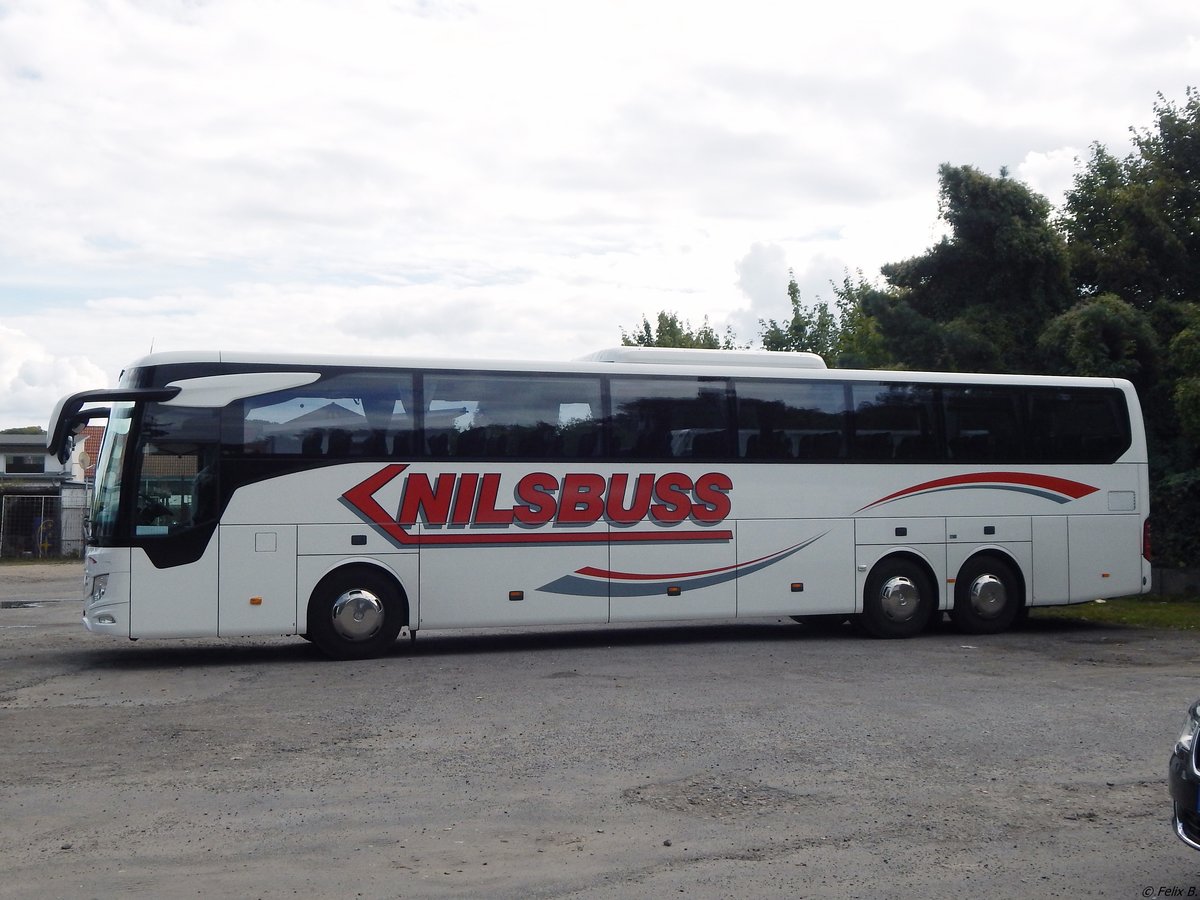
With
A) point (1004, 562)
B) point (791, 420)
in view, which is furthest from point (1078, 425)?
point (791, 420)

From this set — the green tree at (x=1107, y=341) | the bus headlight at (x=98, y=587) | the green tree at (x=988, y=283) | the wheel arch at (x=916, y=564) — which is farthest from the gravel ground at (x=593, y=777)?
the green tree at (x=988, y=283)

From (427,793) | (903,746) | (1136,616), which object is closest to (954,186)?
(1136,616)

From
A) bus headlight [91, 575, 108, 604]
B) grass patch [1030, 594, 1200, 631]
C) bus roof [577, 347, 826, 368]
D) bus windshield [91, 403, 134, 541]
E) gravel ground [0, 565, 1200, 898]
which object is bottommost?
grass patch [1030, 594, 1200, 631]

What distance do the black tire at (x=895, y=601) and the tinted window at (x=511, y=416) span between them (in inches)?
169

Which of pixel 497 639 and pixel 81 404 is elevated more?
pixel 81 404

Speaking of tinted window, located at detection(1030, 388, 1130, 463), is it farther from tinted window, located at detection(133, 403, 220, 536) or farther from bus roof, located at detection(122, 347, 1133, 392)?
tinted window, located at detection(133, 403, 220, 536)

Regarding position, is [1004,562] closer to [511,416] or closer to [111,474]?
[511,416]

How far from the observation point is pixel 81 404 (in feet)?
44.3

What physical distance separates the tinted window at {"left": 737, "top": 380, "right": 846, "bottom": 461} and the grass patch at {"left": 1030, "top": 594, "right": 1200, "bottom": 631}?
17.2 feet

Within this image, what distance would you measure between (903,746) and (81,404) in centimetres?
929

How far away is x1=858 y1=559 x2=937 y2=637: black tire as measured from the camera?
54.2 ft

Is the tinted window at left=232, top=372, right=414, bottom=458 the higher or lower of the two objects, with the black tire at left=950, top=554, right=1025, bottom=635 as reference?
higher

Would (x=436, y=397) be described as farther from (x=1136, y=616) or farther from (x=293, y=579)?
(x=1136, y=616)

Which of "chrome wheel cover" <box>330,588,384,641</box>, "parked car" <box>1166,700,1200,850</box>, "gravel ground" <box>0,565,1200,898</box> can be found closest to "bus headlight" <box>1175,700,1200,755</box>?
"parked car" <box>1166,700,1200,850</box>
